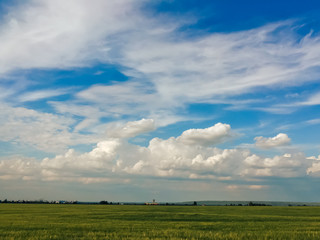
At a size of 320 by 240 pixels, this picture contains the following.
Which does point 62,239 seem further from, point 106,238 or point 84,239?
point 106,238

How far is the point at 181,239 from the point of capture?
24656mm

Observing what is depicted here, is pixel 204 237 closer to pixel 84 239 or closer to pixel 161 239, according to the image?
pixel 161 239

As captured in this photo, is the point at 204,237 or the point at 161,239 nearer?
the point at 161,239

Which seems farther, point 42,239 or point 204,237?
point 204,237

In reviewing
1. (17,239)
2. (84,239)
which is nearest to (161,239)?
(84,239)

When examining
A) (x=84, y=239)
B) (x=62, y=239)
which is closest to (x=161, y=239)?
(x=84, y=239)

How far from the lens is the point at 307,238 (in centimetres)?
2708

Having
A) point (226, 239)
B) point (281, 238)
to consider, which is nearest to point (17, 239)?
point (226, 239)

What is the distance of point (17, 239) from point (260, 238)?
22081 millimetres

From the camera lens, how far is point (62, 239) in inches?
992

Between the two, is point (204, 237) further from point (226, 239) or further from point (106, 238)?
point (106, 238)

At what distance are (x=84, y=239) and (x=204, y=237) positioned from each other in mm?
11082

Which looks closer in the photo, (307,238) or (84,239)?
(84,239)

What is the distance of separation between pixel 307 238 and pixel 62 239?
74.9 feet
